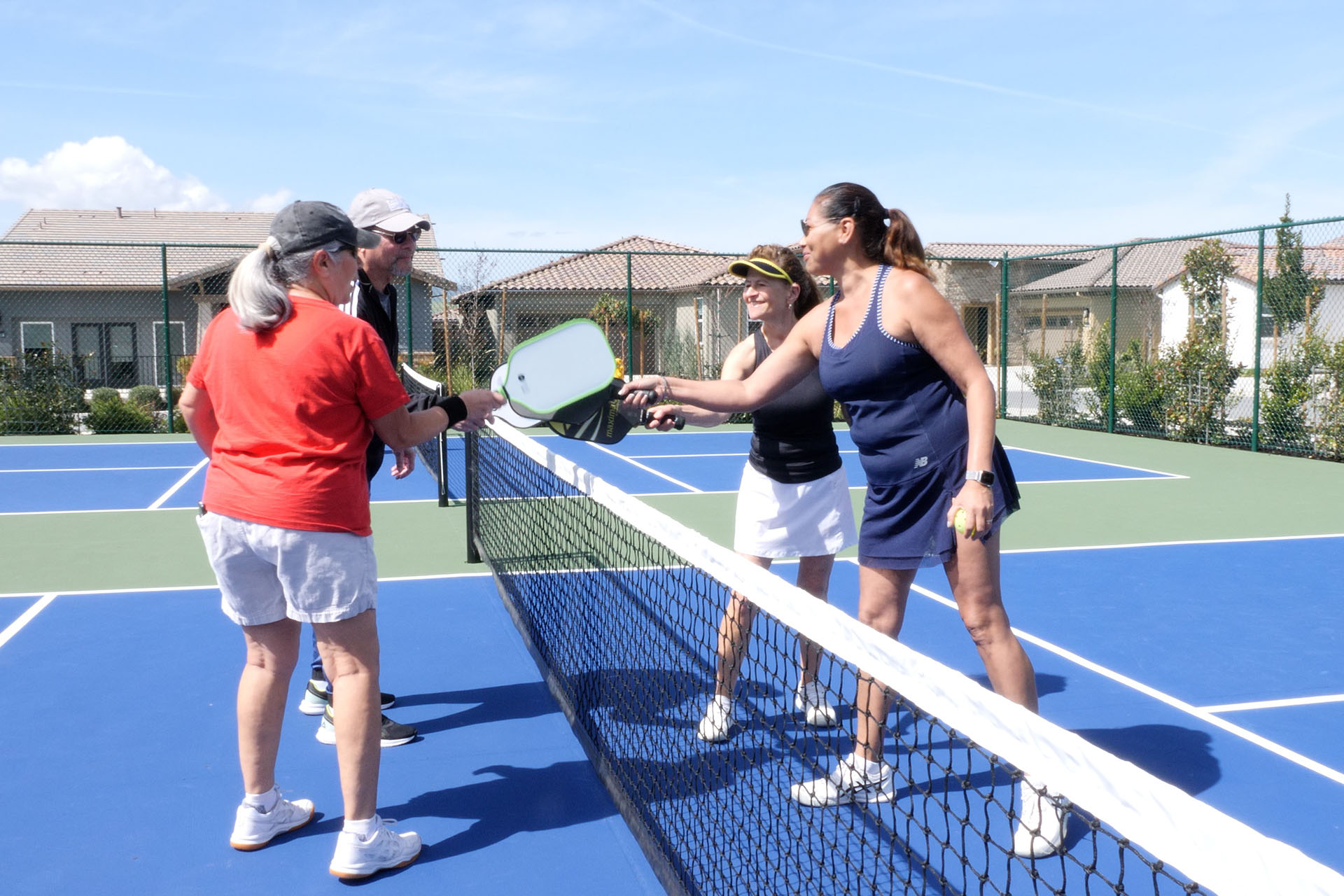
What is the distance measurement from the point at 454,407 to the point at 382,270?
0.87m

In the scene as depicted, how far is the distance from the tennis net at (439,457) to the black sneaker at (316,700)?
3.54 meters

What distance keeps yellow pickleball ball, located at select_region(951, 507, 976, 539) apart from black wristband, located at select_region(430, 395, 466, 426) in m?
1.30

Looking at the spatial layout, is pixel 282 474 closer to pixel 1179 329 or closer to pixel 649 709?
pixel 649 709

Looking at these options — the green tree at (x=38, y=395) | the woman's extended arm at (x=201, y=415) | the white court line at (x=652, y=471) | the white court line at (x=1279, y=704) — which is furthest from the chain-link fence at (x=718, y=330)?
the white court line at (x=1279, y=704)

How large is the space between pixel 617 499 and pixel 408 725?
47.9 inches

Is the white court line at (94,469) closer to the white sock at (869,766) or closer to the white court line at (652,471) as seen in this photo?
the white court line at (652,471)

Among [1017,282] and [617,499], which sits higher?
[1017,282]

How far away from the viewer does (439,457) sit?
9555mm

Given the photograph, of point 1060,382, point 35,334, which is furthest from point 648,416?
point 35,334

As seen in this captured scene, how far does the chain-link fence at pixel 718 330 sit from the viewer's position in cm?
1273

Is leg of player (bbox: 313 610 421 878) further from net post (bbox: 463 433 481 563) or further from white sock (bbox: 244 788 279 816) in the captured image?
net post (bbox: 463 433 481 563)

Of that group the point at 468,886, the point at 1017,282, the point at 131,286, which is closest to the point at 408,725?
the point at 468,886

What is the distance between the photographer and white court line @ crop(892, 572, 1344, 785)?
3555 mm

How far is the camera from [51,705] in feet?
13.4
